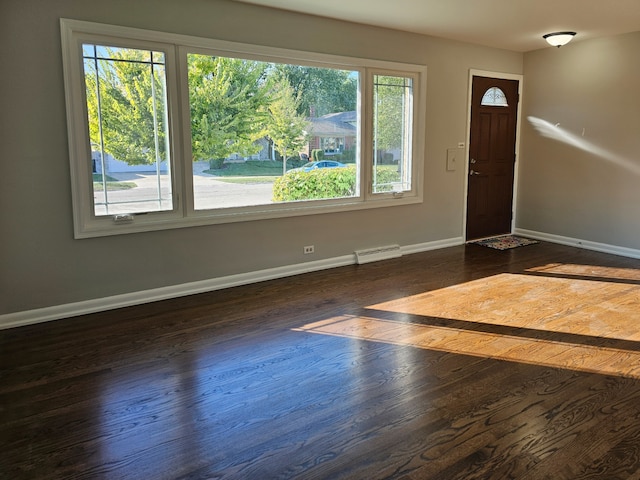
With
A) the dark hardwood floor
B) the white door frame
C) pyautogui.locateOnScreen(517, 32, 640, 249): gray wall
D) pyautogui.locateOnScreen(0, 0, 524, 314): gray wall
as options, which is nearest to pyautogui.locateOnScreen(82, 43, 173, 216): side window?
pyautogui.locateOnScreen(0, 0, 524, 314): gray wall

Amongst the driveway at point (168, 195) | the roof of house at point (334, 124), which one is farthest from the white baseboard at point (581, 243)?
the driveway at point (168, 195)

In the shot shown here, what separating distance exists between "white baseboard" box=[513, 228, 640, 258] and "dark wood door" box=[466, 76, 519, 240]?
31 centimetres

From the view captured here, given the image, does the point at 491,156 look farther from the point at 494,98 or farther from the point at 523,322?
the point at 523,322

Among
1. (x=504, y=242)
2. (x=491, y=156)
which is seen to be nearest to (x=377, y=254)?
(x=504, y=242)

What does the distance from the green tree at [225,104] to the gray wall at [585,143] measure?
4.00 meters

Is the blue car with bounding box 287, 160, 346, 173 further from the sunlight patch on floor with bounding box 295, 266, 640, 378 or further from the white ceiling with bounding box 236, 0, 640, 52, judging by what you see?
the sunlight patch on floor with bounding box 295, 266, 640, 378

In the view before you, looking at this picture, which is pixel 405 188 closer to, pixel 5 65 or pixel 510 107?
pixel 510 107

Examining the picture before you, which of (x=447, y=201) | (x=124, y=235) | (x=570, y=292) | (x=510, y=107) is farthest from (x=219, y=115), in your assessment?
(x=510, y=107)

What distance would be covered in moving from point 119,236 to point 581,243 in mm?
5534

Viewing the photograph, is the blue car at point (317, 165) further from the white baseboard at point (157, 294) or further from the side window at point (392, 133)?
the white baseboard at point (157, 294)

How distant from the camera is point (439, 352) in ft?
10.2

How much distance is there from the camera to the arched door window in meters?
6.27

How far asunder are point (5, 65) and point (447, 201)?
4836mm

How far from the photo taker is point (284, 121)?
473 centimetres
